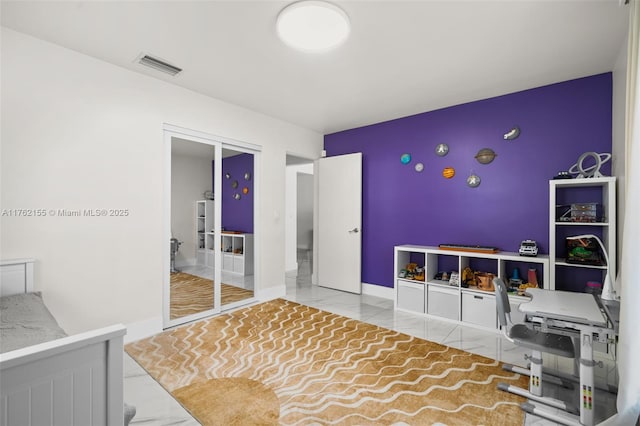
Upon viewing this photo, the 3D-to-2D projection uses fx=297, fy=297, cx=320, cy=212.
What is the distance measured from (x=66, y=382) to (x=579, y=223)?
359cm

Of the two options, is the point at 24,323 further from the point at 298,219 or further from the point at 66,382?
the point at 298,219

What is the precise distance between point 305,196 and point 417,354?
14.0 feet

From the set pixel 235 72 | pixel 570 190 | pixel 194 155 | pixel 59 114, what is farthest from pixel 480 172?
pixel 59 114

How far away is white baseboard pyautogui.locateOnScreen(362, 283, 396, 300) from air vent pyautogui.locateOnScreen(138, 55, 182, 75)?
3682mm

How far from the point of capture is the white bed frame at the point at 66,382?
33.4 inches

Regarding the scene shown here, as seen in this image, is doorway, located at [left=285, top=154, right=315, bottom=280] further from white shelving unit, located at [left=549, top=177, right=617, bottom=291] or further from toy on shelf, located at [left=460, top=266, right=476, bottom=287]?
white shelving unit, located at [left=549, top=177, right=617, bottom=291]

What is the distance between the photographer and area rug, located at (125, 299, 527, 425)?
1.84 meters

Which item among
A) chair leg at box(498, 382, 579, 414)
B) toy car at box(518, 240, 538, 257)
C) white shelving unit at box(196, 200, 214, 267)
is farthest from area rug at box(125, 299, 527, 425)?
toy car at box(518, 240, 538, 257)

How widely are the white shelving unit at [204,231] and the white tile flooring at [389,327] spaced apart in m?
1.26

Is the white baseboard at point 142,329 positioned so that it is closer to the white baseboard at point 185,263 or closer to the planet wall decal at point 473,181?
the white baseboard at point 185,263

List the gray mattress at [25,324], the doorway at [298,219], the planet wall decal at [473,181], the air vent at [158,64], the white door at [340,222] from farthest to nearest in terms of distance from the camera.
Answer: the doorway at [298,219]
the white door at [340,222]
the planet wall decal at [473,181]
the air vent at [158,64]
the gray mattress at [25,324]

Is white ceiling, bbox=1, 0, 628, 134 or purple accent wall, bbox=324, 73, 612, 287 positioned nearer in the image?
white ceiling, bbox=1, 0, 628, 134

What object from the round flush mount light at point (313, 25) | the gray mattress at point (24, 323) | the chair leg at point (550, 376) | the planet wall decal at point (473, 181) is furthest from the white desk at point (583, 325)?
the gray mattress at point (24, 323)

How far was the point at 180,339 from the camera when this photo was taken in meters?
2.88
